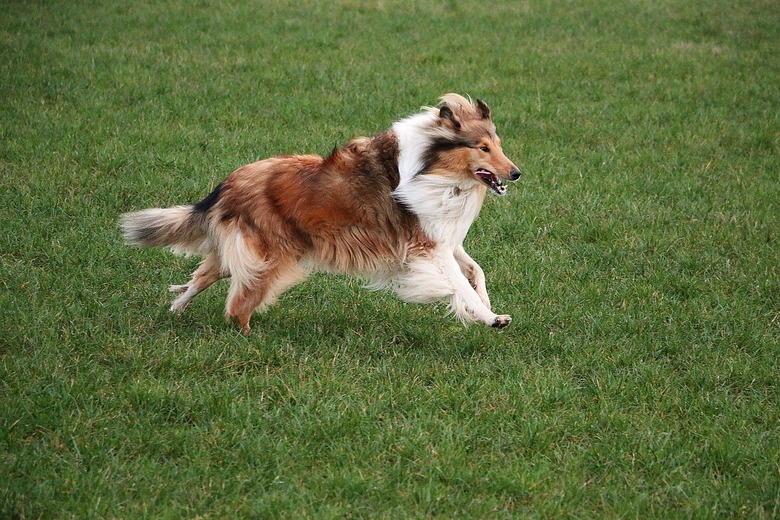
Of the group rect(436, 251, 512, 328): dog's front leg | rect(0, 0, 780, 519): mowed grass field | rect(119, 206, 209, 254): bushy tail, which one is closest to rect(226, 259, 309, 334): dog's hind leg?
rect(0, 0, 780, 519): mowed grass field

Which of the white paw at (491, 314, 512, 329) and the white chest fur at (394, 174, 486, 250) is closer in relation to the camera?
the white paw at (491, 314, 512, 329)

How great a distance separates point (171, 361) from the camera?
18.0 ft

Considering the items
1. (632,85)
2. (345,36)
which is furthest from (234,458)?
(345,36)

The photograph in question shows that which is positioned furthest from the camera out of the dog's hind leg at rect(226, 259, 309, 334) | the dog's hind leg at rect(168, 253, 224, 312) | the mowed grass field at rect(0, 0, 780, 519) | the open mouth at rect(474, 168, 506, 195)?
the dog's hind leg at rect(168, 253, 224, 312)

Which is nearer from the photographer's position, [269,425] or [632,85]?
[269,425]

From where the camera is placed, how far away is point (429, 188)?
235 inches

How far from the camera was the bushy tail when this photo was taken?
6.04 metres

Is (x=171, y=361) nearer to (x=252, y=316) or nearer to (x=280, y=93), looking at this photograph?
(x=252, y=316)

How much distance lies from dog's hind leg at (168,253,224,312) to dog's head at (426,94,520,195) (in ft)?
5.35

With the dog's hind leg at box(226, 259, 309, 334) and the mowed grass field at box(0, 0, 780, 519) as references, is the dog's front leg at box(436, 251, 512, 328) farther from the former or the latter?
the dog's hind leg at box(226, 259, 309, 334)

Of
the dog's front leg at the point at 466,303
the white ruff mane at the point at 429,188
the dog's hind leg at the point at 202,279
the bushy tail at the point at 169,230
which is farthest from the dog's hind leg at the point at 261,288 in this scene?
the dog's front leg at the point at 466,303

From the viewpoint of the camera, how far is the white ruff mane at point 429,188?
5.97 m

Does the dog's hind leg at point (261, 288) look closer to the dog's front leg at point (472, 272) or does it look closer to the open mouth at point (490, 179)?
the dog's front leg at point (472, 272)

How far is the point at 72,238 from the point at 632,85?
8.58m
